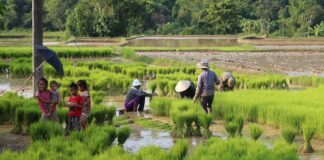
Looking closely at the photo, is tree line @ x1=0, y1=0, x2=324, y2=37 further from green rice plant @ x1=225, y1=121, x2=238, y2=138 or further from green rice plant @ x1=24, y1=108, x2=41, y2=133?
green rice plant @ x1=225, y1=121, x2=238, y2=138

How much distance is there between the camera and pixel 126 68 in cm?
2180

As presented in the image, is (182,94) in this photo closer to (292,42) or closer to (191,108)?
(191,108)

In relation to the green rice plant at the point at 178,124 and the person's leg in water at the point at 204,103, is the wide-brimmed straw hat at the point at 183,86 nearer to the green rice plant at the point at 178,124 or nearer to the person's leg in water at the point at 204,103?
the person's leg in water at the point at 204,103

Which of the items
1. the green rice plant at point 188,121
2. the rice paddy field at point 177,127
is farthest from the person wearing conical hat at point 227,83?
the green rice plant at point 188,121

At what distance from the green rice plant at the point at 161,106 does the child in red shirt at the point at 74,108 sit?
10.1 ft

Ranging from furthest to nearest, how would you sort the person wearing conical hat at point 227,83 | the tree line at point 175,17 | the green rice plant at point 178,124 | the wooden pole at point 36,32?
the tree line at point 175,17 → the person wearing conical hat at point 227,83 → the wooden pole at point 36,32 → the green rice plant at point 178,124

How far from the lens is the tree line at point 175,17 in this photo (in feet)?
173

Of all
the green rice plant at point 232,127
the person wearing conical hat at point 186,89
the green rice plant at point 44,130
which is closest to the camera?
the green rice plant at point 44,130

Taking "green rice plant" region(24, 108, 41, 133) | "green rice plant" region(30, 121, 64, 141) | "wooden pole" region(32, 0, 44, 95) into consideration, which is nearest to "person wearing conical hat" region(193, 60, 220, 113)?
"green rice plant" region(24, 108, 41, 133)

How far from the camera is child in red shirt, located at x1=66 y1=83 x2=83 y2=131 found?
9.03 m

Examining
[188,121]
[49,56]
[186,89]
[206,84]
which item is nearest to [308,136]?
[188,121]

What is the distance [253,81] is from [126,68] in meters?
6.57

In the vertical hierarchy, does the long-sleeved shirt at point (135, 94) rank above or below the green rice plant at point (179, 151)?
below

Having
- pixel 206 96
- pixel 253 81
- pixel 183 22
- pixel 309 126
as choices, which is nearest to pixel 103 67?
pixel 253 81
